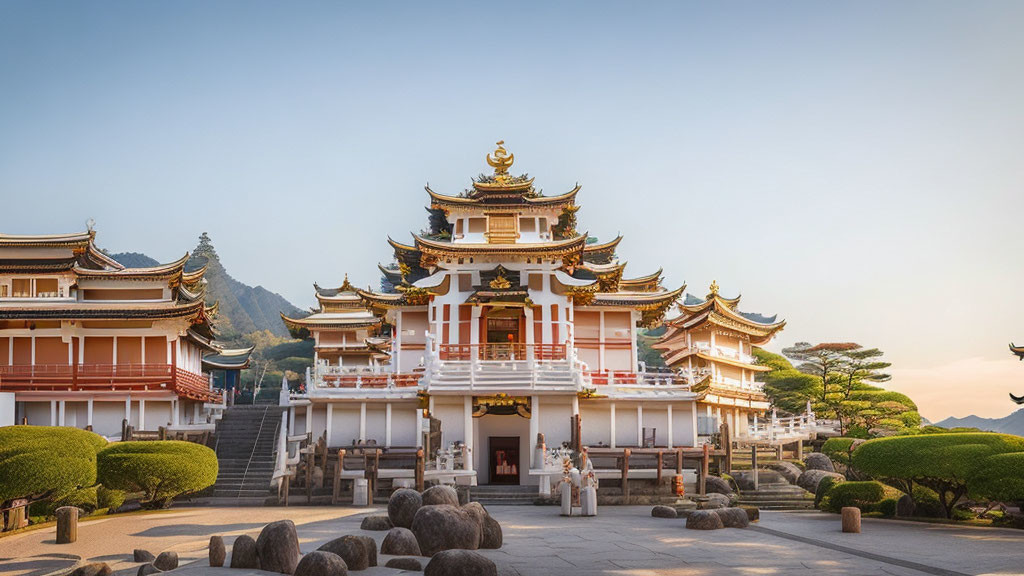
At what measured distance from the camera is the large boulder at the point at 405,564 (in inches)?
585

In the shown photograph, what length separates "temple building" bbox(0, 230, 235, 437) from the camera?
41.5m

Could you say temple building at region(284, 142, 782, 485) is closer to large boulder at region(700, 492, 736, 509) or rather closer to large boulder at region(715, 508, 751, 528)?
large boulder at region(700, 492, 736, 509)

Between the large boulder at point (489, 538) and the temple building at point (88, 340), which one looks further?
the temple building at point (88, 340)

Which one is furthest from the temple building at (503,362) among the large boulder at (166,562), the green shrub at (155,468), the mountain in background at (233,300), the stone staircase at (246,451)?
the mountain in background at (233,300)

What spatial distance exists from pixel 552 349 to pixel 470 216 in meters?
8.83

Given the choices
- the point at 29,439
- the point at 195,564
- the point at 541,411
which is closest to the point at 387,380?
the point at 541,411

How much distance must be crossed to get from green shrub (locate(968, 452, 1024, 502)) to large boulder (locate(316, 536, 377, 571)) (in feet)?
44.2

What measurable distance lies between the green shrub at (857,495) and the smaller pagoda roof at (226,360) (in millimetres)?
37999

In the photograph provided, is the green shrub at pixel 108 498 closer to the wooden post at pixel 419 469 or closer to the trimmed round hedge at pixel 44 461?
the trimmed round hedge at pixel 44 461

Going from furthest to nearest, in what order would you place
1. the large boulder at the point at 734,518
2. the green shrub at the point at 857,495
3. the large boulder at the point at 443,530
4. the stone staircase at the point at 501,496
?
the stone staircase at the point at 501,496 → the green shrub at the point at 857,495 → the large boulder at the point at 734,518 → the large boulder at the point at 443,530

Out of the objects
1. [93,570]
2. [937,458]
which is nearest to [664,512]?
[937,458]

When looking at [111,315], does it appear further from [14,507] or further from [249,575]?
[249,575]

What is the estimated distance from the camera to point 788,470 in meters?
41.0

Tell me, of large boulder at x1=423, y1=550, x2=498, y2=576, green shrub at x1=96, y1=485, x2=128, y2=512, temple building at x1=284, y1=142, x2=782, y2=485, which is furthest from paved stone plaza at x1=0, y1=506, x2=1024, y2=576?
temple building at x1=284, y1=142, x2=782, y2=485
